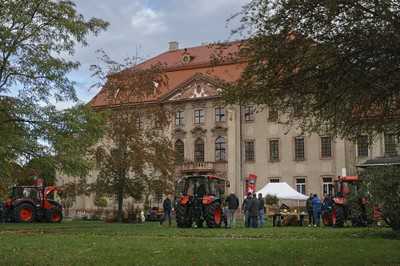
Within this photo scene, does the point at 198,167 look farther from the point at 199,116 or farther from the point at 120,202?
the point at 120,202

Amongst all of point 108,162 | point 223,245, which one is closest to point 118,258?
point 223,245

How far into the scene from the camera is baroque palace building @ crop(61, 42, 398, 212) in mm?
58812

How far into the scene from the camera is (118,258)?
41.6 feet

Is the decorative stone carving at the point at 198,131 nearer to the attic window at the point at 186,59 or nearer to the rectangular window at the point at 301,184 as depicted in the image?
the attic window at the point at 186,59

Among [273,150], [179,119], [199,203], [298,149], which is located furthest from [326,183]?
[199,203]

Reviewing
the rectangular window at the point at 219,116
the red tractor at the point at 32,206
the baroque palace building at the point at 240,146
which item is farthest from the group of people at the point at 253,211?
the rectangular window at the point at 219,116

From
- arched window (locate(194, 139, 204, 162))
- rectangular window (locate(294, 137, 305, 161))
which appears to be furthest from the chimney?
rectangular window (locate(294, 137, 305, 161))

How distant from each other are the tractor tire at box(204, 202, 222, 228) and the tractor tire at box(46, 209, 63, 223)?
15.2m

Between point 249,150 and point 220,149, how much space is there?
3184mm

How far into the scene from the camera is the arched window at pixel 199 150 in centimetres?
6612

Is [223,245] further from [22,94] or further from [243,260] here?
[22,94]

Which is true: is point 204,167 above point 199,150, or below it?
below

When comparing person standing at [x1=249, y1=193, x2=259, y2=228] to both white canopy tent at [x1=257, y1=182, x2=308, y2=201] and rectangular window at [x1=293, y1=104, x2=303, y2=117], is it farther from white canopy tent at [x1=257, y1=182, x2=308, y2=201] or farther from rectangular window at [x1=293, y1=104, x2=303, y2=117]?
rectangular window at [x1=293, y1=104, x2=303, y2=117]

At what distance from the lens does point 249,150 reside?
63375mm
